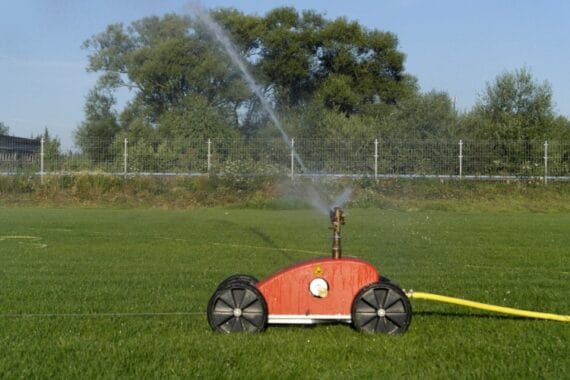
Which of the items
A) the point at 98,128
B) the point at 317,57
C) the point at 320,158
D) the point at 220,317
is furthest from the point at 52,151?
the point at 220,317

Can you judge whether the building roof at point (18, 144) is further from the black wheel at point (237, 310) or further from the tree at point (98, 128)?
the black wheel at point (237, 310)

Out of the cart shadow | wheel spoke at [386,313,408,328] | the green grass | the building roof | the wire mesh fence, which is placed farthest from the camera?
the building roof

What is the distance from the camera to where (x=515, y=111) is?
4628 cm

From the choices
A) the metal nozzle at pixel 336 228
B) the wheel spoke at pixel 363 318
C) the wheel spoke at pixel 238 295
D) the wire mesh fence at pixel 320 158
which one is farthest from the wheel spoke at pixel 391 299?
the wire mesh fence at pixel 320 158

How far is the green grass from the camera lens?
5426 mm

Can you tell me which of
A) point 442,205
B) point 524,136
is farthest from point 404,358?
point 524,136

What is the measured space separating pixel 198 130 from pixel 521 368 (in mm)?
27519

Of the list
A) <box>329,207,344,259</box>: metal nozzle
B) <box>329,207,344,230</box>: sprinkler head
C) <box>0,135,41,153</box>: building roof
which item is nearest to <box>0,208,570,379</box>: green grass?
<box>329,207,344,259</box>: metal nozzle

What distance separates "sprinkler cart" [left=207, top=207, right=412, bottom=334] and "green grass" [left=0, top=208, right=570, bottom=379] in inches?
5.7

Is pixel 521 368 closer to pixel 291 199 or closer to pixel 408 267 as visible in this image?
pixel 408 267

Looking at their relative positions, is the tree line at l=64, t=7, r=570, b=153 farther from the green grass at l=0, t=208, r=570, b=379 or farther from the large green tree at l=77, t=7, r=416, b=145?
the green grass at l=0, t=208, r=570, b=379

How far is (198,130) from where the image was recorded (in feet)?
106

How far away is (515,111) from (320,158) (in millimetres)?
15176

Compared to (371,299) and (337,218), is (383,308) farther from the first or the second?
(337,218)
